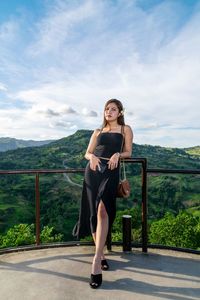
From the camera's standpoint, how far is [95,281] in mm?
2799

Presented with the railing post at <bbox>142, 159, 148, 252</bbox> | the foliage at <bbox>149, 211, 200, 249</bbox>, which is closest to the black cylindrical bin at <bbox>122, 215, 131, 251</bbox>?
the railing post at <bbox>142, 159, 148, 252</bbox>

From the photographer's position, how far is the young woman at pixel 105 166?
10.1 ft

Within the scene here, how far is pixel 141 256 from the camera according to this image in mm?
3631

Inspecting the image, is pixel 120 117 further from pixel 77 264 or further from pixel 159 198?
pixel 159 198

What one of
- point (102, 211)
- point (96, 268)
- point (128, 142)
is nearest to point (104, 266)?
point (96, 268)

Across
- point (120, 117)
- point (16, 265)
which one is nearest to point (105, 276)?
point (16, 265)

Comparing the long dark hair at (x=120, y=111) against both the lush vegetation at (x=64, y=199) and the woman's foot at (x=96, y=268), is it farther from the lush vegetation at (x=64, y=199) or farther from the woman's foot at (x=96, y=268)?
the lush vegetation at (x=64, y=199)

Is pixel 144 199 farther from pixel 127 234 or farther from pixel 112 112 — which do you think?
pixel 112 112

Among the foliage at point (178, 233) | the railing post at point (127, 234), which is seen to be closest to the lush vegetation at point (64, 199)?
the foliage at point (178, 233)

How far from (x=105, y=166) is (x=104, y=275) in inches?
39.4

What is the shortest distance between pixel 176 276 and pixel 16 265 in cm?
159

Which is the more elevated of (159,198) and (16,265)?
(16,265)

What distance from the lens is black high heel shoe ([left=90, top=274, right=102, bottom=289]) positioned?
277 centimetres

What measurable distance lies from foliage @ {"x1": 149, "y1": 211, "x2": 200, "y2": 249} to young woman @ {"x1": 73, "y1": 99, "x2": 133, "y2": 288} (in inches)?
1139
